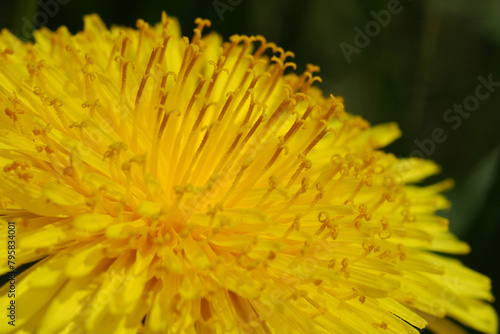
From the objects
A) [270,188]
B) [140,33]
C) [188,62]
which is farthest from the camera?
[140,33]

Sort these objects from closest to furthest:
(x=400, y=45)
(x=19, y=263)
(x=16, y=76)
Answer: (x=19, y=263)
(x=16, y=76)
(x=400, y=45)

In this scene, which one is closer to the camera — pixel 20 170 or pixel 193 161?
pixel 20 170

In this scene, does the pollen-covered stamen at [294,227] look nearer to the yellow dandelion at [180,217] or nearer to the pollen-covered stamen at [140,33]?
the yellow dandelion at [180,217]

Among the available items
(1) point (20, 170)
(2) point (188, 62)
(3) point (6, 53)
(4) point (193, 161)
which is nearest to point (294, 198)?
(4) point (193, 161)

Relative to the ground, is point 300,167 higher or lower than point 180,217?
higher

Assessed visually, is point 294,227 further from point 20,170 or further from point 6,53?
point 6,53

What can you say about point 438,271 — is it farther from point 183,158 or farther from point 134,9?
point 134,9

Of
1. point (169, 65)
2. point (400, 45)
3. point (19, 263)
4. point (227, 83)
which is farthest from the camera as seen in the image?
point (400, 45)

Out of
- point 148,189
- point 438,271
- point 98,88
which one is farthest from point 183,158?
point 438,271
